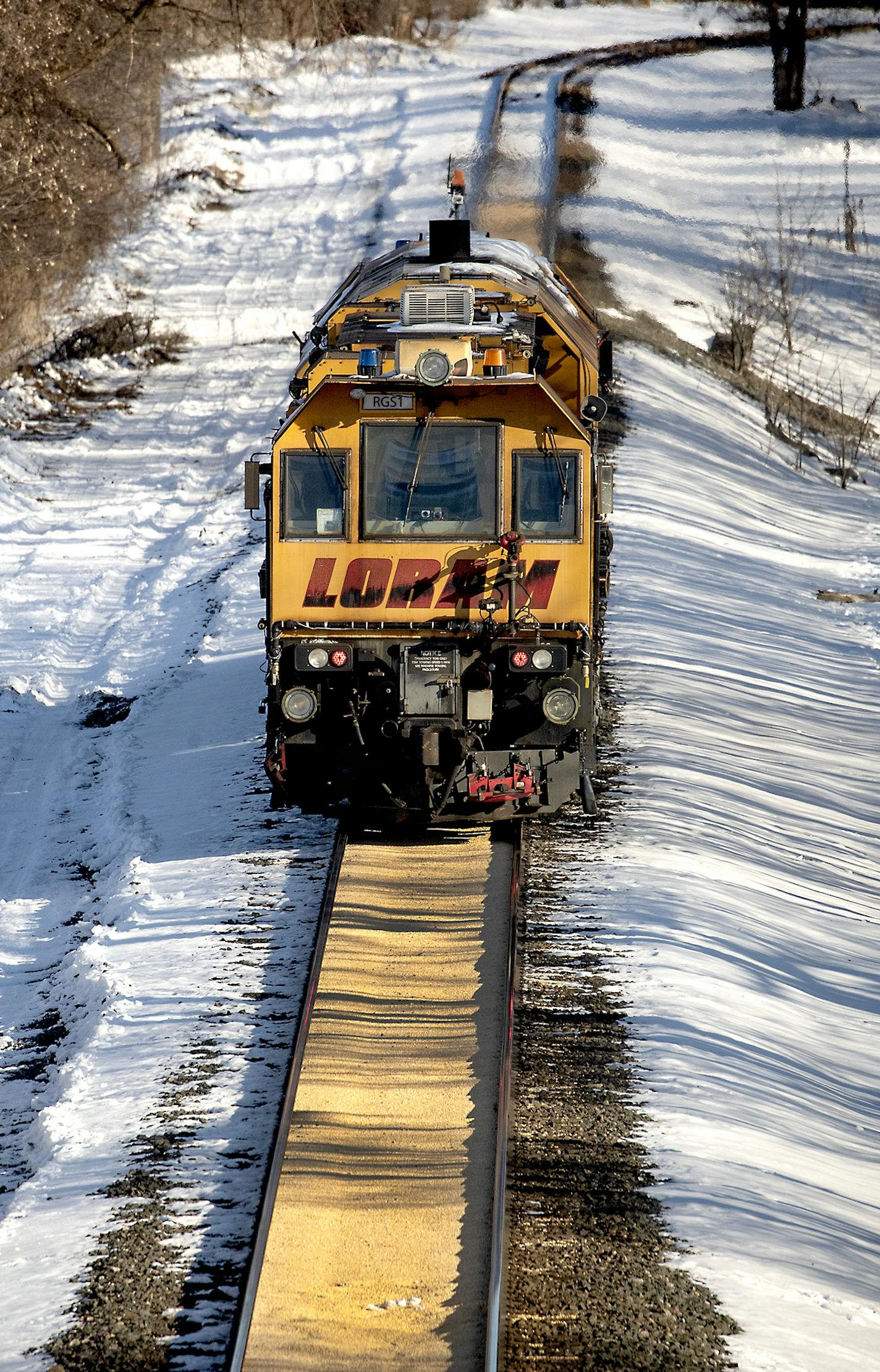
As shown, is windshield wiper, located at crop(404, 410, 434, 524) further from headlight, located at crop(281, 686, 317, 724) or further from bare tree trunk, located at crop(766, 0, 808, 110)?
bare tree trunk, located at crop(766, 0, 808, 110)

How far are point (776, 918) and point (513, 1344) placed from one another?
16.9 feet

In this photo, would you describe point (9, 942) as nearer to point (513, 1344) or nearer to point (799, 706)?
point (513, 1344)

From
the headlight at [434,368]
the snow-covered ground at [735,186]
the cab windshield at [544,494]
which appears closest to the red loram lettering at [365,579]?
the cab windshield at [544,494]

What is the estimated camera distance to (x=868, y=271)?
123 feet

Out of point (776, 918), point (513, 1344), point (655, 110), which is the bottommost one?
point (513, 1344)

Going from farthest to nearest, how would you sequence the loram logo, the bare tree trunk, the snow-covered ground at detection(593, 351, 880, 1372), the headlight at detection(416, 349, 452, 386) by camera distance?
1. the bare tree trunk
2. the loram logo
3. the headlight at detection(416, 349, 452, 386)
4. the snow-covered ground at detection(593, 351, 880, 1372)

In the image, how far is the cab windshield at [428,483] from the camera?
11.2 meters

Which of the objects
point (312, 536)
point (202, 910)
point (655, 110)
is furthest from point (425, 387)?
point (655, 110)

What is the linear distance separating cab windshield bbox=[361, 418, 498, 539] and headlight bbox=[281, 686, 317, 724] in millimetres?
1200

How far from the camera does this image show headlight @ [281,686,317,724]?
1122cm

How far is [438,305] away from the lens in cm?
1131

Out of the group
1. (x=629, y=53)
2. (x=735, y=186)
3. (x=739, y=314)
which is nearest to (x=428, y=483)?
(x=739, y=314)

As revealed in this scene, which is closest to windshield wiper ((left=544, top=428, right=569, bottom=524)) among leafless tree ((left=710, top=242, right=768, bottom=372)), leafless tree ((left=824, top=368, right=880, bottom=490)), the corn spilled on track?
the corn spilled on track

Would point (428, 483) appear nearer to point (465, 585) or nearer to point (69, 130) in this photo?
point (465, 585)
